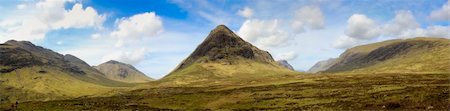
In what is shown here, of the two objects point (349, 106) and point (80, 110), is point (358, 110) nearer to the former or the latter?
point (349, 106)

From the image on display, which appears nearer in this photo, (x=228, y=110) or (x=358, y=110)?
(x=358, y=110)

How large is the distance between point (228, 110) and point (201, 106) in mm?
19696

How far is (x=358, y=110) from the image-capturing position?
244 ft

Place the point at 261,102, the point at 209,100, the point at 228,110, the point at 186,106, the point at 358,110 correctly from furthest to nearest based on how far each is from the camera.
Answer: the point at 209,100 → the point at 186,106 → the point at 261,102 → the point at 228,110 → the point at 358,110

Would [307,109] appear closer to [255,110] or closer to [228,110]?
[255,110]

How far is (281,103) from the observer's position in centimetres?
10244

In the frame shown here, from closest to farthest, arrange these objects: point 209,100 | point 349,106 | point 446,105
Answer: point 446,105 < point 349,106 < point 209,100

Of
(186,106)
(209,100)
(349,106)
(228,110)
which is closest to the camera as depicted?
(349,106)

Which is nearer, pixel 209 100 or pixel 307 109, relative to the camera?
pixel 307 109

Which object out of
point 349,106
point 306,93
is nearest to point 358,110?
point 349,106

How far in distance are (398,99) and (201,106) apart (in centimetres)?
5389

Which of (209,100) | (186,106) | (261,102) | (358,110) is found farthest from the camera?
(209,100)

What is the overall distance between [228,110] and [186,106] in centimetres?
2198

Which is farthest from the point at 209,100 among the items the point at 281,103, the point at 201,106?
the point at 281,103
